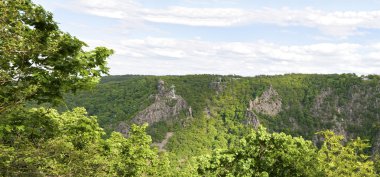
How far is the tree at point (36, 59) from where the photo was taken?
39.0 feet

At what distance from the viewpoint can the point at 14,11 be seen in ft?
38.5

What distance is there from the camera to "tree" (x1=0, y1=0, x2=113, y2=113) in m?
11.9

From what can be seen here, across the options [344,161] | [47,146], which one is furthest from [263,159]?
[344,161]

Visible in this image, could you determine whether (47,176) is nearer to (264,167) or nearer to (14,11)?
(14,11)

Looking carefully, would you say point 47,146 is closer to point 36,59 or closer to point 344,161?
point 36,59

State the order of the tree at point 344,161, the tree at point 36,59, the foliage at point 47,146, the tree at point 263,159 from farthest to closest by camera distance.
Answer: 1. the tree at point 344,161
2. the tree at point 263,159
3. the foliage at point 47,146
4. the tree at point 36,59

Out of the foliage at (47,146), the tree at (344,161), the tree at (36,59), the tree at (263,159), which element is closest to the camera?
the tree at (36,59)

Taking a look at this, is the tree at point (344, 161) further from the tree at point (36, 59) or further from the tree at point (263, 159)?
the tree at point (36, 59)

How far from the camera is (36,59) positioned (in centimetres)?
1273

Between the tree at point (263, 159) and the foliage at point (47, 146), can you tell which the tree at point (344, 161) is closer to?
the tree at point (263, 159)

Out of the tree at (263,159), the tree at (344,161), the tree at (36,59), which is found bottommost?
the tree at (344,161)

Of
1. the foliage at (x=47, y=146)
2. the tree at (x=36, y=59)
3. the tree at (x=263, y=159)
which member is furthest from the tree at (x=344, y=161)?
the tree at (x=36, y=59)

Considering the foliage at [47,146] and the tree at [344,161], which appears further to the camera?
the tree at [344,161]

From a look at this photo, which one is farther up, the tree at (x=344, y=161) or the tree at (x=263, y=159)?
the tree at (x=263, y=159)
